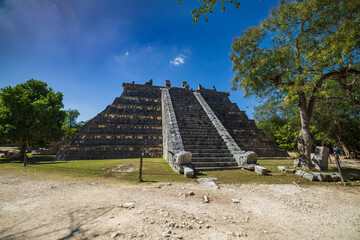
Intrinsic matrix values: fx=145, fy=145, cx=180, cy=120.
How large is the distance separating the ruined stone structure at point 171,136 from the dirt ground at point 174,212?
254 cm

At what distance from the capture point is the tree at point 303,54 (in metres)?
6.38

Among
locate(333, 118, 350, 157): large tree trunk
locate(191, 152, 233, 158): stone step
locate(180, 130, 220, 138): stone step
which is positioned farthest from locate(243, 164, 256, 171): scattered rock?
locate(333, 118, 350, 157): large tree trunk

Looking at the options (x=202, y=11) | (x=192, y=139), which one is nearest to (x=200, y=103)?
(x=192, y=139)

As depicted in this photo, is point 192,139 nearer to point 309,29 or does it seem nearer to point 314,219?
point 314,219

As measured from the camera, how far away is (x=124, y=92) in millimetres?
17188

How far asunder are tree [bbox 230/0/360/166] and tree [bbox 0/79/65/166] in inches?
541

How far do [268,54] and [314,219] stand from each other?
28.0 feet

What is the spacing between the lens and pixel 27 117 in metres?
10.1

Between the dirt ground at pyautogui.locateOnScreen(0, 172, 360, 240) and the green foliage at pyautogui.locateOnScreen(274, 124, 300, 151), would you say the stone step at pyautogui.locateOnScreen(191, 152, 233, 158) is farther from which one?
the green foliage at pyautogui.locateOnScreen(274, 124, 300, 151)

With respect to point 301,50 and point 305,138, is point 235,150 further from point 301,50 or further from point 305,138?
point 301,50

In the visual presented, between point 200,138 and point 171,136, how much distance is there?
7.12 ft

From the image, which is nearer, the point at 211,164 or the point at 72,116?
the point at 211,164

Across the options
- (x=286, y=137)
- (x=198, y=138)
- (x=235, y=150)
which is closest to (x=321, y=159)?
(x=235, y=150)

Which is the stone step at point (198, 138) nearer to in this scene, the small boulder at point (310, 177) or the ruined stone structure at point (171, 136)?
the ruined stone structure at point (171, 136)
